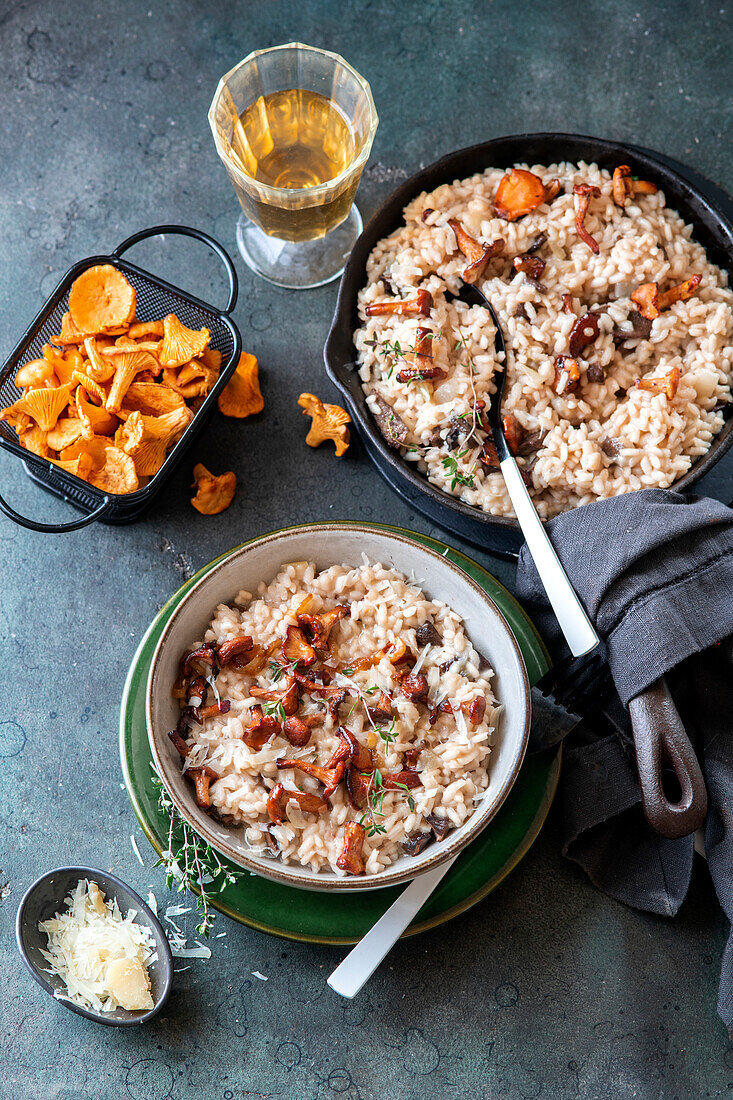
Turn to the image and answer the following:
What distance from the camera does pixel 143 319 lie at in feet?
8.37

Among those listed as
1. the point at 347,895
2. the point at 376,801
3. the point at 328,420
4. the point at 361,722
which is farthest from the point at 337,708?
the point at 328,420

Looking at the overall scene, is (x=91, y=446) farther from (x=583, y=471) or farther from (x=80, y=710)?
(x=583, y=471)

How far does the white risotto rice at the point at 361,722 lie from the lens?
2002 millimetres

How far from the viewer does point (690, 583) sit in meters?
2.11

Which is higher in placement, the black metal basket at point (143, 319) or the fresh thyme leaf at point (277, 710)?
the black metal basket at point (143, 319)

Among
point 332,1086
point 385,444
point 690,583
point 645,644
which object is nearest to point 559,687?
point 645,644

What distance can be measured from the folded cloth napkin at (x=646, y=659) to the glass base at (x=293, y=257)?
3.39ft

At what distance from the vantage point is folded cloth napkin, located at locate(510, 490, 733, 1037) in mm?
2084

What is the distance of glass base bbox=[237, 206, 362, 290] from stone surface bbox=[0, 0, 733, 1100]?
0.19ft

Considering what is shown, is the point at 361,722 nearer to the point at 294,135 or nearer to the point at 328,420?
the point at 328,420

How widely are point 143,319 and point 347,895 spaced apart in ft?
5.09

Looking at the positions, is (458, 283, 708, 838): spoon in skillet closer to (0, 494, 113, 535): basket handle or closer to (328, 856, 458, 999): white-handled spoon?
(328, 856, 458, 999): white-handled spoon

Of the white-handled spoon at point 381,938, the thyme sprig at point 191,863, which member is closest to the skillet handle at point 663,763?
the white-handled spoon at point 381,938

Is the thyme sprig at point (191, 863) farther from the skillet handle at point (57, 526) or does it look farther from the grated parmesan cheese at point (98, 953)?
the skillet handle at point (57, 526)
